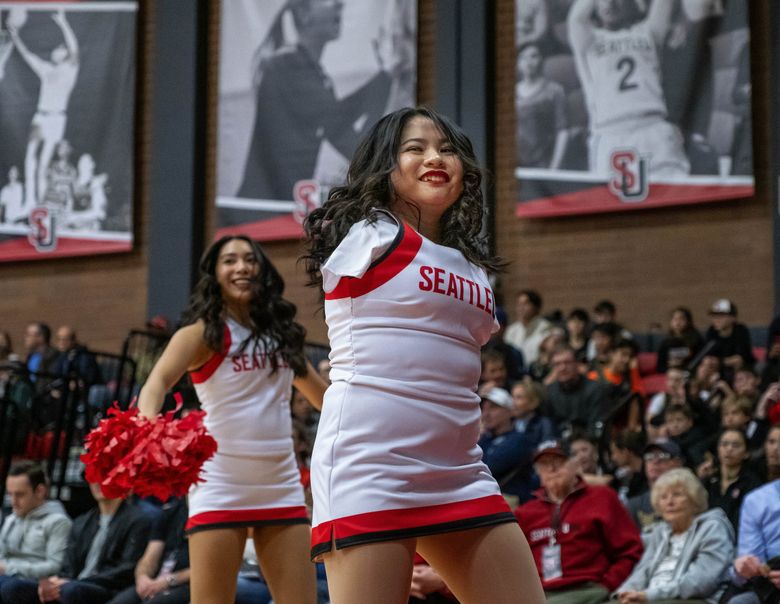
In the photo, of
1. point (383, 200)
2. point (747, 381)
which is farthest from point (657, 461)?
point (383, 200)

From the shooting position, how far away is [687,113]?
1233 centimetres

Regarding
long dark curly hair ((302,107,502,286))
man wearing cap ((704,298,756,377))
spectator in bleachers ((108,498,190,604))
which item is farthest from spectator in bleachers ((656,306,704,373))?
long dark curly hair ((302,107,502,286))

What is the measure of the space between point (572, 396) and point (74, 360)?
434 centimetres

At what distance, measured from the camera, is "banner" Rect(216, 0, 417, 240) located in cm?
1391

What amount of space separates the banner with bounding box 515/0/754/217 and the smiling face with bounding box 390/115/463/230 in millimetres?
9694

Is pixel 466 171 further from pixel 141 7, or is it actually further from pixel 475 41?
pixel 141 7

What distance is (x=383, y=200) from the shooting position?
303 centimetres

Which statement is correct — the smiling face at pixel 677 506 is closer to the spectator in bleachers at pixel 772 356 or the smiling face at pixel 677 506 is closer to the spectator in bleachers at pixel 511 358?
the spectator in bleachers at pixel 772 356

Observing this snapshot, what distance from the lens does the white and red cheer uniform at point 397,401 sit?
280 centimetres

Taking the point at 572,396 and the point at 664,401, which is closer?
the point at 664,401

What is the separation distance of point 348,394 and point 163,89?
41.4 feet

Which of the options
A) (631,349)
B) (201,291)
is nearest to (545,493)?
(201,291)

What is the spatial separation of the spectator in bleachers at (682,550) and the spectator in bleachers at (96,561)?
3.00 meters

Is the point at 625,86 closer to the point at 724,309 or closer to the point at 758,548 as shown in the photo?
the point at 724,309
